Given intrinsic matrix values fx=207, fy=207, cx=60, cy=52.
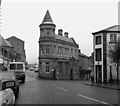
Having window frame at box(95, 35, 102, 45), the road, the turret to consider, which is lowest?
the road

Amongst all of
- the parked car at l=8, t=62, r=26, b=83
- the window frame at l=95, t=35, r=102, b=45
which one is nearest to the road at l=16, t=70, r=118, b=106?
the parked car at l=8, t=62, r=26, b=83

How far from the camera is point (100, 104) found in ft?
36.9

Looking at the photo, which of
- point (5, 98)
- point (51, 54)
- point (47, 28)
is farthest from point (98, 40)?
point (5, 98)

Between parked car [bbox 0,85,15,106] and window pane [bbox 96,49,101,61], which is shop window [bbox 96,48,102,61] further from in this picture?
parked car [bbox 0,85,15,106]

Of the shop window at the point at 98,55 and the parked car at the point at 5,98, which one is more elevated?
the shop window at the point at 98,55

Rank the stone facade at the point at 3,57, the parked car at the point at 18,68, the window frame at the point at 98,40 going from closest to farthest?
1. the parked car at the point at 18,68
2. the window frame at the point at 98,40
3. the stone facade at the point at 3,57

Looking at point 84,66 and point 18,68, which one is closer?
point 18,68

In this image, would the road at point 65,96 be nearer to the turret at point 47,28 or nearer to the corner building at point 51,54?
the corner building at point 51,54

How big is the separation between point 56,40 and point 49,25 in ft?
15.3

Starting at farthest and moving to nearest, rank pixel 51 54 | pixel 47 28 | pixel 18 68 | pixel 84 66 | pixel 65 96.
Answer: pixel 84 66
pixel 47 28
pixel 51 54
pixel 18 68
pixel 65 96

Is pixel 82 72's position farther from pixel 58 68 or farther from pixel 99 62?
pixel 99 62

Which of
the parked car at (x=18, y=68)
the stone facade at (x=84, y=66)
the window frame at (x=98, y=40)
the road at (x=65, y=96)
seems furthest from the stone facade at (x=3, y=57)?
the road at (x=65, y=96)

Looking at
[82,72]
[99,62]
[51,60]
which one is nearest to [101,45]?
[99,62]

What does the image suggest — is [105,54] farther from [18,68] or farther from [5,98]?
[5,98]
